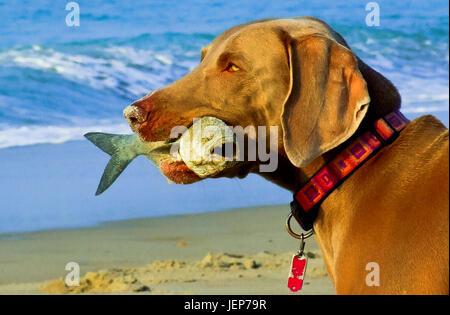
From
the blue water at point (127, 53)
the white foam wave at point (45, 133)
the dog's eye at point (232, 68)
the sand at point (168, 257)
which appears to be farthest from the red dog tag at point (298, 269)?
the white foam wave at point (45, 133)

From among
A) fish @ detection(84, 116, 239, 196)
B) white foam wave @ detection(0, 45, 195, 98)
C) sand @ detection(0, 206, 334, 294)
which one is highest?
fish @ detection(84, 116, 239, 196)

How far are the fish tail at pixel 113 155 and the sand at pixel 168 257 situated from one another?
193 cm

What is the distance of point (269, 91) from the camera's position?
3.33m

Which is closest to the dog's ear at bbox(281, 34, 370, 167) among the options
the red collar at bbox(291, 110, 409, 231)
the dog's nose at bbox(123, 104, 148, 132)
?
the red collar at bbox(291, 110, 409, 231)

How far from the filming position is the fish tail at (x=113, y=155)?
3.79 metres

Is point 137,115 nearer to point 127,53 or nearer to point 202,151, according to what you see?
point 202,151

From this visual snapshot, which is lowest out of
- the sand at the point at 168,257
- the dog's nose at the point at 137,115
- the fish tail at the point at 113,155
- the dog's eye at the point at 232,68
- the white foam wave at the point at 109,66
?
the sand at the point at 168,257

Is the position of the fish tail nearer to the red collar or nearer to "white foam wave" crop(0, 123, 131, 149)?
the red collar

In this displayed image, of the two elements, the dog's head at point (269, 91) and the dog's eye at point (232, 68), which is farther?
the dog's eye at point (232, 68)

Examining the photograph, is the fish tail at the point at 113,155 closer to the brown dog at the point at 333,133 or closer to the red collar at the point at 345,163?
the brown dog at the point at 333,133

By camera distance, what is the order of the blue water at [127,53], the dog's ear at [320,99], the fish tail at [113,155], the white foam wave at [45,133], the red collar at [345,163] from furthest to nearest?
the blue water at [127,53]
the white foam wave at [45,133]
the fish tail at [113,155]
the red collar at [345,163]
the dog's ear at [320,99]

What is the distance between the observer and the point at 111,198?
314 inches

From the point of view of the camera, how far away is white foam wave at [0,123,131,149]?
9125 mm

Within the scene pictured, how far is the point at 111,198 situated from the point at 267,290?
2.72 metres
